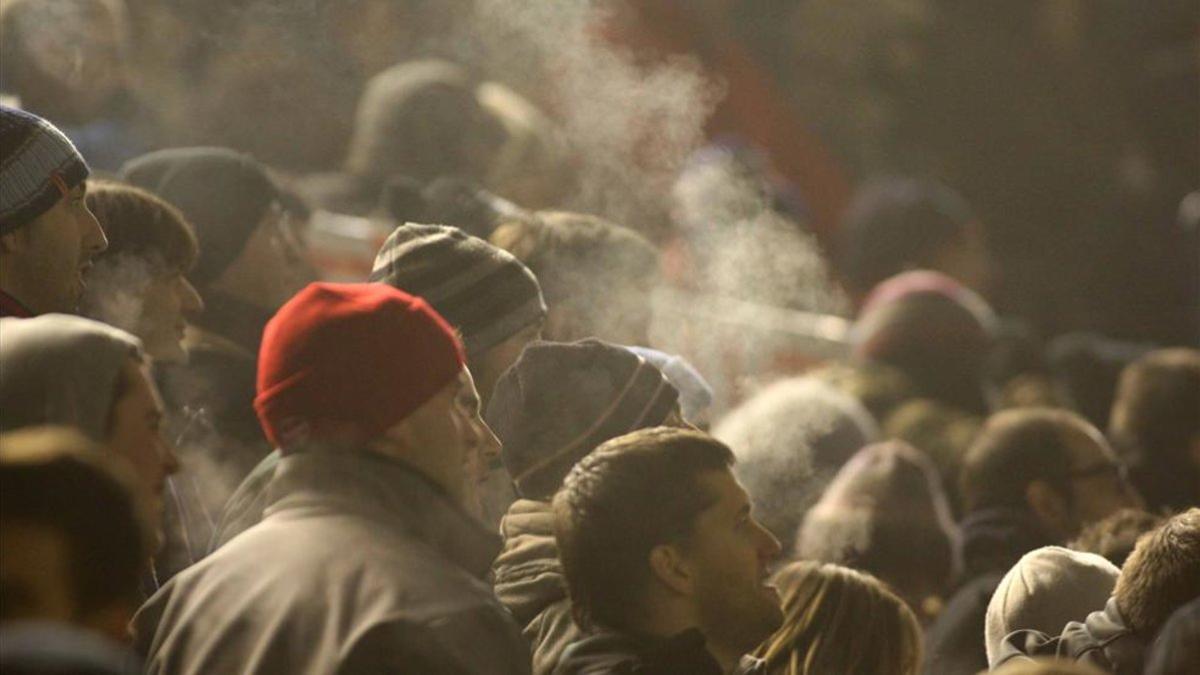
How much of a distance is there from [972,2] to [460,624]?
33.8 ft

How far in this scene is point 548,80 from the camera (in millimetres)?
10008

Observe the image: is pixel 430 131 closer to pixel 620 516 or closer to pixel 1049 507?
pixel 1049 507

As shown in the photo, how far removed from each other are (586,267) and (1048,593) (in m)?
1.66

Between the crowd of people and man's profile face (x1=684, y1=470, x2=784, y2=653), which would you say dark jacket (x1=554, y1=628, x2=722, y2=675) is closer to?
the crowd of people

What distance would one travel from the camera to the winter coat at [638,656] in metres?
4.46

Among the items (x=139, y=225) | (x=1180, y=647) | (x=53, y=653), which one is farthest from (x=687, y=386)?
(x=53, y=653)

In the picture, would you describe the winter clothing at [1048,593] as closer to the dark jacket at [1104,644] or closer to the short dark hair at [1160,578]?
the dark jacket at [1104,644]

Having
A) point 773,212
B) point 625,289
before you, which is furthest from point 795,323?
point 625,289

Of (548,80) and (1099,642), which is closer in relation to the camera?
(1099,642)

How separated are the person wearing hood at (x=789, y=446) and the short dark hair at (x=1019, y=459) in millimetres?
409

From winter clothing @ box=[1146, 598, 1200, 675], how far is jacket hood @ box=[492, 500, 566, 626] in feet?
4.72

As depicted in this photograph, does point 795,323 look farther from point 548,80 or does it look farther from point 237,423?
point 237,423

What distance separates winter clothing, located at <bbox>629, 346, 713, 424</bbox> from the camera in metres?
5.98

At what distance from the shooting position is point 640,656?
4.49 meters
